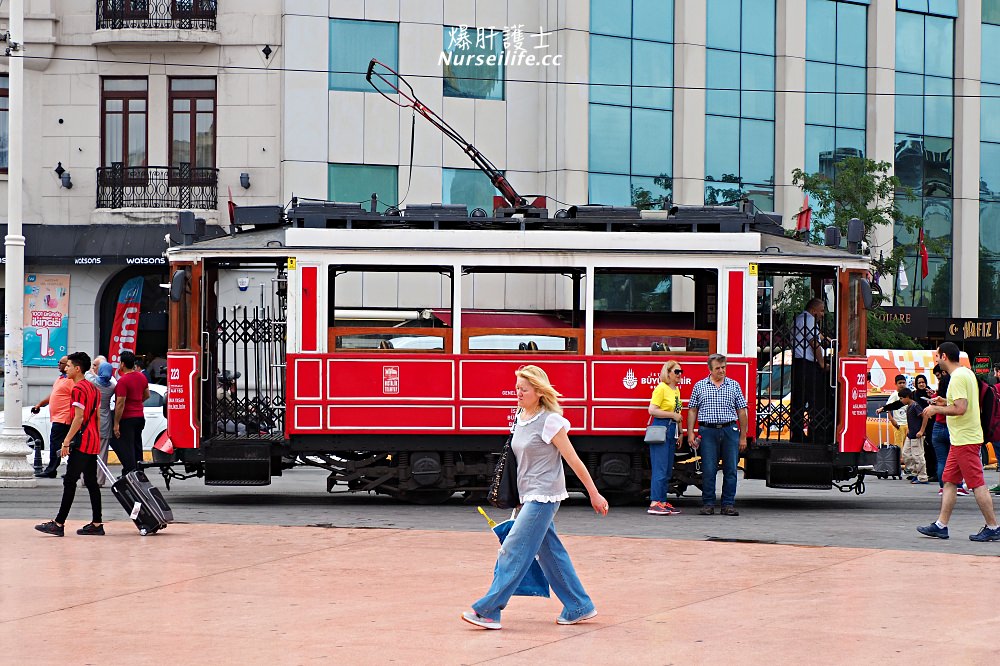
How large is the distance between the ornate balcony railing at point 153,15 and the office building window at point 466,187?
20.6 feet

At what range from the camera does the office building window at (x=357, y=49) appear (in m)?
31.7

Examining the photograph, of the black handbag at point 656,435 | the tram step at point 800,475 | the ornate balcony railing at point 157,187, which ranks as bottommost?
the tram step at point 800,475

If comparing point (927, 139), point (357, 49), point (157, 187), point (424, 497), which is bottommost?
point (424, 497)

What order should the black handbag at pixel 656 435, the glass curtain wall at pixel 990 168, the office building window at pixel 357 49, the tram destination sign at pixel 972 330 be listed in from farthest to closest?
the glass curtain wall at pixel 990 168 < the tram destination sign at pixel 972 330 < the office building window at pixel 357 49 < the black handbag at pixel 656 435

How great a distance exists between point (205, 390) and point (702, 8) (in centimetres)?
2233

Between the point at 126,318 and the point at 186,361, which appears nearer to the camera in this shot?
the point at 186,361

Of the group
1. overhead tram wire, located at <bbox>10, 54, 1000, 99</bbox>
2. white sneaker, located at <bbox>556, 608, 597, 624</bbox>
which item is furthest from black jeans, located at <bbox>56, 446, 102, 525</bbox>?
overhead tram wire, located at <bbox>10, 54, 1000, 99</bbox>

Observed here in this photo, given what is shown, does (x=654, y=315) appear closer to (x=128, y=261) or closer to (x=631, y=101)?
(x=128, y=261)

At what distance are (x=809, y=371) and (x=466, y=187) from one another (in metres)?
17.0

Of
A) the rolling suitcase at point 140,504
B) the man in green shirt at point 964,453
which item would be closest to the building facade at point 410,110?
the rolling suitcase at point 140,504

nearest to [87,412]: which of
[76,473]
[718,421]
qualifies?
[76,473]

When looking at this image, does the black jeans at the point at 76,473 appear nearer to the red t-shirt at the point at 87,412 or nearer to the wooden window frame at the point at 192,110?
the red t-shirt at the point at 87,412

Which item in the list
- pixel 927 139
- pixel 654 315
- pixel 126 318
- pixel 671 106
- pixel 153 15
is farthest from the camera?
pixel 927 139

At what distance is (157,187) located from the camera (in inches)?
1218
